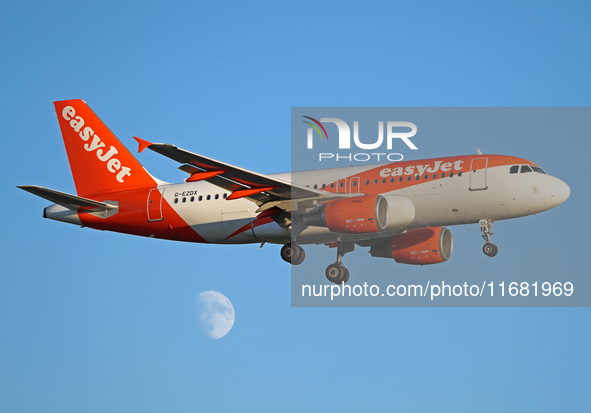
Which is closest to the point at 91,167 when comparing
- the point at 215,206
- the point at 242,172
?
the point at 215,206

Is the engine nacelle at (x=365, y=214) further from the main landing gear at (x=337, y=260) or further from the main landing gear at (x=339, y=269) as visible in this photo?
the main landing gear at (x=339, y=269)

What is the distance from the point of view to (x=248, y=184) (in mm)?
32156

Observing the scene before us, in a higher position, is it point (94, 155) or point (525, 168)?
point (94, 155)

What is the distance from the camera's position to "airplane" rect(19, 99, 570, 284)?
3117 cm

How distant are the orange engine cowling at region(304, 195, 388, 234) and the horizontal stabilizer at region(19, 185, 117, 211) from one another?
10.3 m

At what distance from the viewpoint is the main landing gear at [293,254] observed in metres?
34.2

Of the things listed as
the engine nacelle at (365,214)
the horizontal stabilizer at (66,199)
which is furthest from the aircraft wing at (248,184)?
the horizontal stabilizer at (66,199)

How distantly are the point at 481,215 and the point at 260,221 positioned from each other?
8506 millimetres

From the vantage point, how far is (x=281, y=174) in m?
35.3

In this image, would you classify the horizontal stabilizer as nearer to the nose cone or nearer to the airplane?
the airplane

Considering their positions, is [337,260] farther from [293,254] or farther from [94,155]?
[94,155]

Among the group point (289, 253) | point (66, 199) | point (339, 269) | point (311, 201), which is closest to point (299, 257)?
point (289, 253)

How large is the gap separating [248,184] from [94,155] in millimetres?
10380

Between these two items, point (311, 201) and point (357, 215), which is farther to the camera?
point (311, 201)
